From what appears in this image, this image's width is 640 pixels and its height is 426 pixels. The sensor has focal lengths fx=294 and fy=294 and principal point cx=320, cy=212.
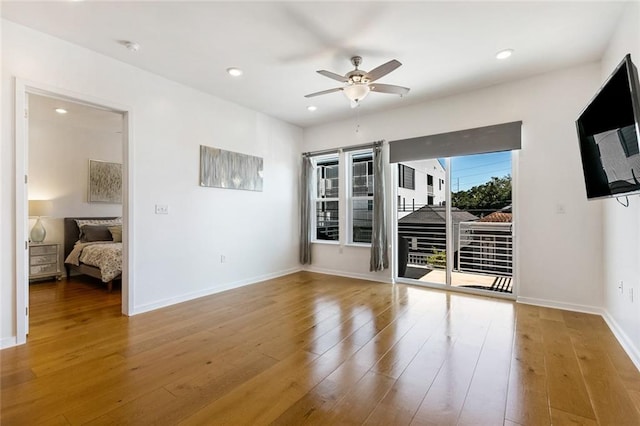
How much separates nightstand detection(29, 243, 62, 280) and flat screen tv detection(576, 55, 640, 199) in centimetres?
708

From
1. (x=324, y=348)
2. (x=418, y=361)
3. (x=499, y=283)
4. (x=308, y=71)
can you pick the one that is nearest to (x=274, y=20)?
(x=308, y=71)

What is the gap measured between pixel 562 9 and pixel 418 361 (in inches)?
120

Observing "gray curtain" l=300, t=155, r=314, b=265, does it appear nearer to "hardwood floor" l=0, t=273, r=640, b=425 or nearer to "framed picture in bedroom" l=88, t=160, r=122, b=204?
"hardwood floor" l=0, t=273, r=640, b=425

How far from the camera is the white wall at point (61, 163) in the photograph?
5020 millimetres

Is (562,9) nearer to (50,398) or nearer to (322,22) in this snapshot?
(322,22)

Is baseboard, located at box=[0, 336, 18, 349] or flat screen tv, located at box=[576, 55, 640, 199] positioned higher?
flat screen tv, located at box=[576, 55, 640, 199]

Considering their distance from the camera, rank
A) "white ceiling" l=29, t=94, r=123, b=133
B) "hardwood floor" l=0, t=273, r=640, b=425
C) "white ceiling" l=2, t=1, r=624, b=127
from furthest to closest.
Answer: "white ceiling" l=29, t=94, r=123, b=133 < "white ceiling" l=2, t=1, r=624, b=127 < "hardwood floor" l=0, t=273, r=640, b=425

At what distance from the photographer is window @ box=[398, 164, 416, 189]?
4.88 m

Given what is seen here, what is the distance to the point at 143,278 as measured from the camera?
134 inches

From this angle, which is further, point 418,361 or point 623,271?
point 623,271

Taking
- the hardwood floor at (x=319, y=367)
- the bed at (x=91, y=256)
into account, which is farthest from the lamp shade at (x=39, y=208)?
the hardwood floor at (x=319, y=367)

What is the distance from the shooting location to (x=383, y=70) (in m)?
2.75

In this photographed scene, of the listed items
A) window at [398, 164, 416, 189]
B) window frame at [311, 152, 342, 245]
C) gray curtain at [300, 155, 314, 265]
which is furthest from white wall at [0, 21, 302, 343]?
window at [398, 164, 416, 189]

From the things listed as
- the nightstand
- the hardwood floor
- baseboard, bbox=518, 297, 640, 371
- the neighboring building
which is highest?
the neighboring building
